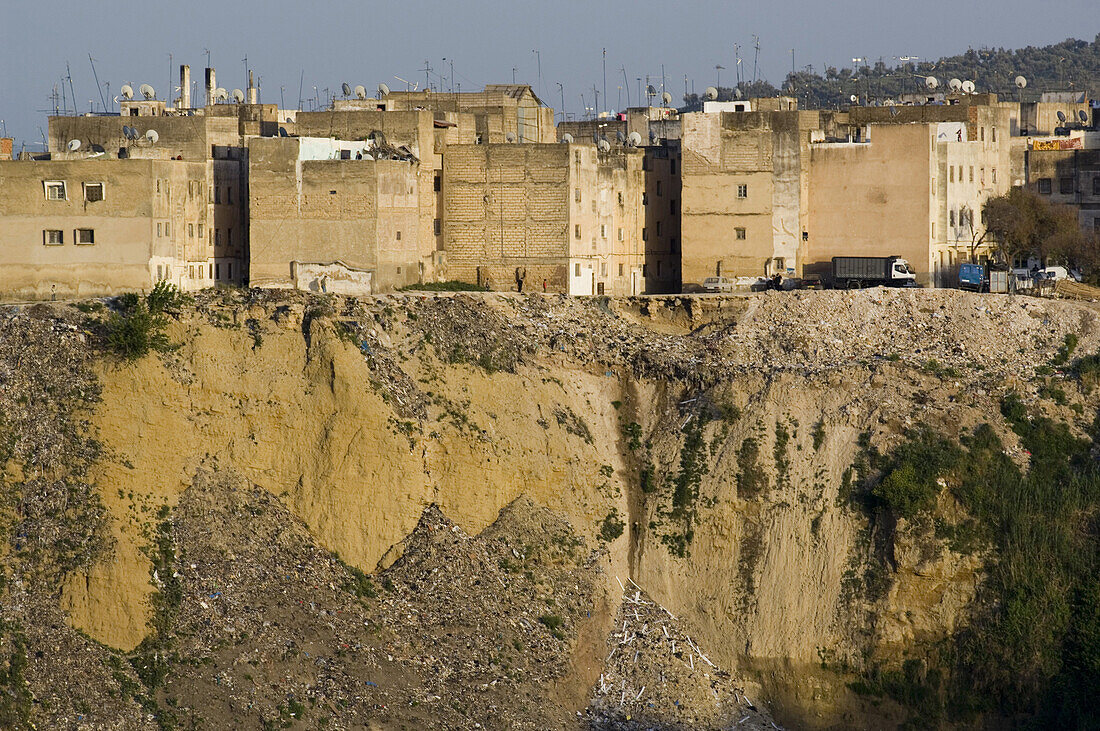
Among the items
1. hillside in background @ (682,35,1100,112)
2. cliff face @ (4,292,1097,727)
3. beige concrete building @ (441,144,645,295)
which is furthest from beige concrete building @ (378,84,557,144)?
hillside in background @ (682,35,1100,112)

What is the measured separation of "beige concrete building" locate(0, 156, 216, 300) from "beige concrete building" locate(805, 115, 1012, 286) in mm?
19200

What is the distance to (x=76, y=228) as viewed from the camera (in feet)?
164

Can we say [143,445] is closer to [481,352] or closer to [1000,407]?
[481,352]

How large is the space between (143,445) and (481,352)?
8.97 m

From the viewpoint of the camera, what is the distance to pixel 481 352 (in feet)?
157

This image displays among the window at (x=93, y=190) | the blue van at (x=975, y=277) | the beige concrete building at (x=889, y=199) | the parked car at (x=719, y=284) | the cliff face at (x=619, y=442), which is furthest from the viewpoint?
the beige concrete building at (x=889, y=199)

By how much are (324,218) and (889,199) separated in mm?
16490

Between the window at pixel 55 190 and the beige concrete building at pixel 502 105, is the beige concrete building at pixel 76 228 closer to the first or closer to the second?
the window at pixel 55 190

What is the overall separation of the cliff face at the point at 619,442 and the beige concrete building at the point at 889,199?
22.4ft

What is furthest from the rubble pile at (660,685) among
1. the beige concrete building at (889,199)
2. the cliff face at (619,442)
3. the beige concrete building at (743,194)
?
the beige concrete building at (889,199)

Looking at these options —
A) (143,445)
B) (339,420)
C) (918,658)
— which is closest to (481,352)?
(339,420)

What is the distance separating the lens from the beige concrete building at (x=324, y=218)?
5097 centimetres

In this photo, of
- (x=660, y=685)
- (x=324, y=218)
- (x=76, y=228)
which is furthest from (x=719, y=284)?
(x=76, y=228)

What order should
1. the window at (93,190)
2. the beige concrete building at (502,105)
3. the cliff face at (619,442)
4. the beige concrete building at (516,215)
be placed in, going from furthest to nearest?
the beige concrete building at (502,105) < the beige concrete building at (516,215) < the window at (93,190) < the cliff face at (619,442)
